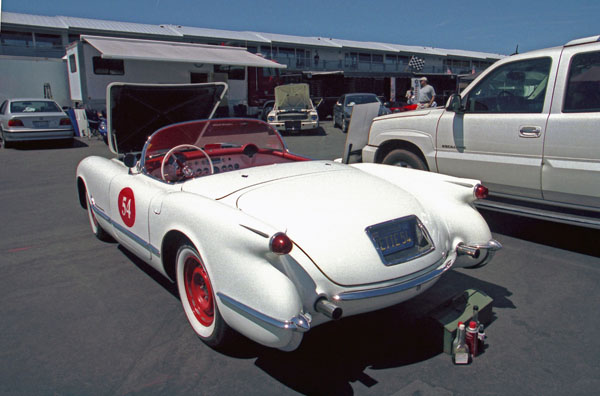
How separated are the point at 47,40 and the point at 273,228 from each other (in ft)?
118

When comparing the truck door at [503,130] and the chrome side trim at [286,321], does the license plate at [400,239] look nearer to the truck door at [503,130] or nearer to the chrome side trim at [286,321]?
the chrome side trim at [286,321]

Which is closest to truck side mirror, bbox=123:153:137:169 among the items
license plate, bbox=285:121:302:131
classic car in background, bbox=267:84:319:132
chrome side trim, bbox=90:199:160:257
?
chrome side trim, bbox=90:199:160:257

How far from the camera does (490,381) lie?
2424 mm

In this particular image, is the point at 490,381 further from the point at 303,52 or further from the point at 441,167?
the point at 303,52

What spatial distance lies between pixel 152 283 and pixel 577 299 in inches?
132

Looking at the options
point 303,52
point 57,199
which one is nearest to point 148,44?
point 57,199

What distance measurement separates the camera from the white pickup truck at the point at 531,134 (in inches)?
161

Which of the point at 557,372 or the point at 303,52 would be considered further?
the point at 303,52

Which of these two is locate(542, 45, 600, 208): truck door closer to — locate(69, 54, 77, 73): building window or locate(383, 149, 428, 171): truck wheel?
locate(383, 149, 428, 171): truck wheel

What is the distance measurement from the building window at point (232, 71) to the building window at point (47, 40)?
1576 centimetres

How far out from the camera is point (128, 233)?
3.61 metres

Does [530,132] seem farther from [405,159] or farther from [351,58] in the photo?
[351,58]

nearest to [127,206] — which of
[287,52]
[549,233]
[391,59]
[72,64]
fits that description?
[549,233]

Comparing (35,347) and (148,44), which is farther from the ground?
(148,44)
